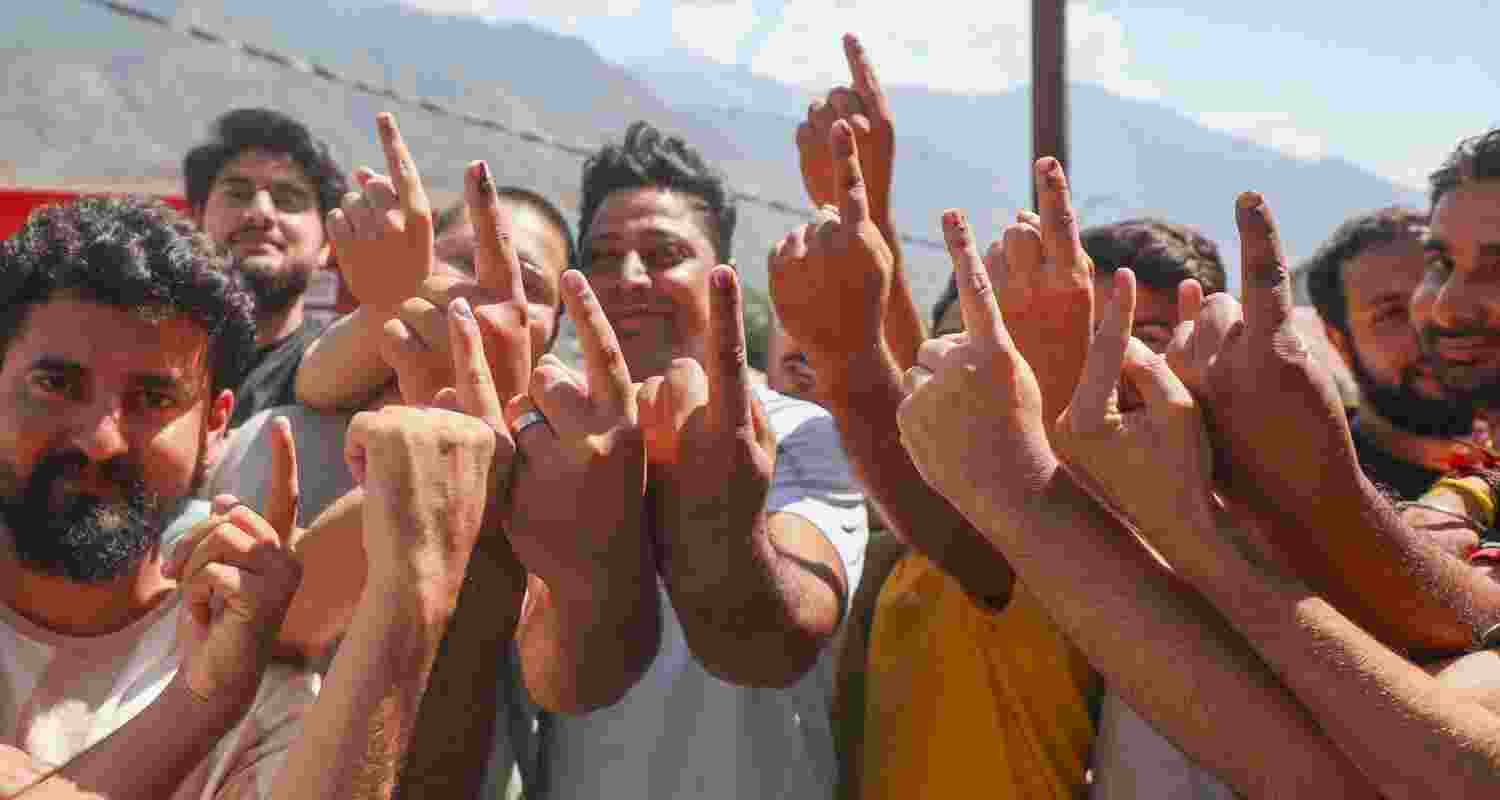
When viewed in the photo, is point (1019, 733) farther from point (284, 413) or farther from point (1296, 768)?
point (284, 413)

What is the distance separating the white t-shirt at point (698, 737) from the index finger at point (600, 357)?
546 millimetres

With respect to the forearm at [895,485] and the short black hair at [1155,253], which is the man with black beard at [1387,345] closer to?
the short black hair at [1155,253]

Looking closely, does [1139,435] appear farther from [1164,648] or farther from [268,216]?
[268,216]

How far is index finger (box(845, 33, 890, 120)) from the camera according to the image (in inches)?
124

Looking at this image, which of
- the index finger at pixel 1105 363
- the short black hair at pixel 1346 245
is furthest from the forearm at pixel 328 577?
the short black hair at pixel 1346 245

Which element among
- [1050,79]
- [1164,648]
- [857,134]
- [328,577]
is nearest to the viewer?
[1164,648]

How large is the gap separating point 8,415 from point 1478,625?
2.20 m

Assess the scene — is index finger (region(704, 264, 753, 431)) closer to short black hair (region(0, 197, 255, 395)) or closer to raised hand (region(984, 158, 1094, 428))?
raised hand (region(984, 158, 1094, 428))

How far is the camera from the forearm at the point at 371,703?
1825 mm

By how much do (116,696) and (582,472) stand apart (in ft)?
3.30

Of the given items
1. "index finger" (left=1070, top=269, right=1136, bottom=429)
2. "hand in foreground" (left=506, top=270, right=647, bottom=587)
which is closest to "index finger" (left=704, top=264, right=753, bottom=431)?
"hand in foreground" (left=506, top=270, right=647, bottom=587)

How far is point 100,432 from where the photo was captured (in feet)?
8.48

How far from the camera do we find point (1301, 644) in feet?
5.72

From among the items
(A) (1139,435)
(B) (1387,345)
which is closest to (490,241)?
(A) (1139,435)
